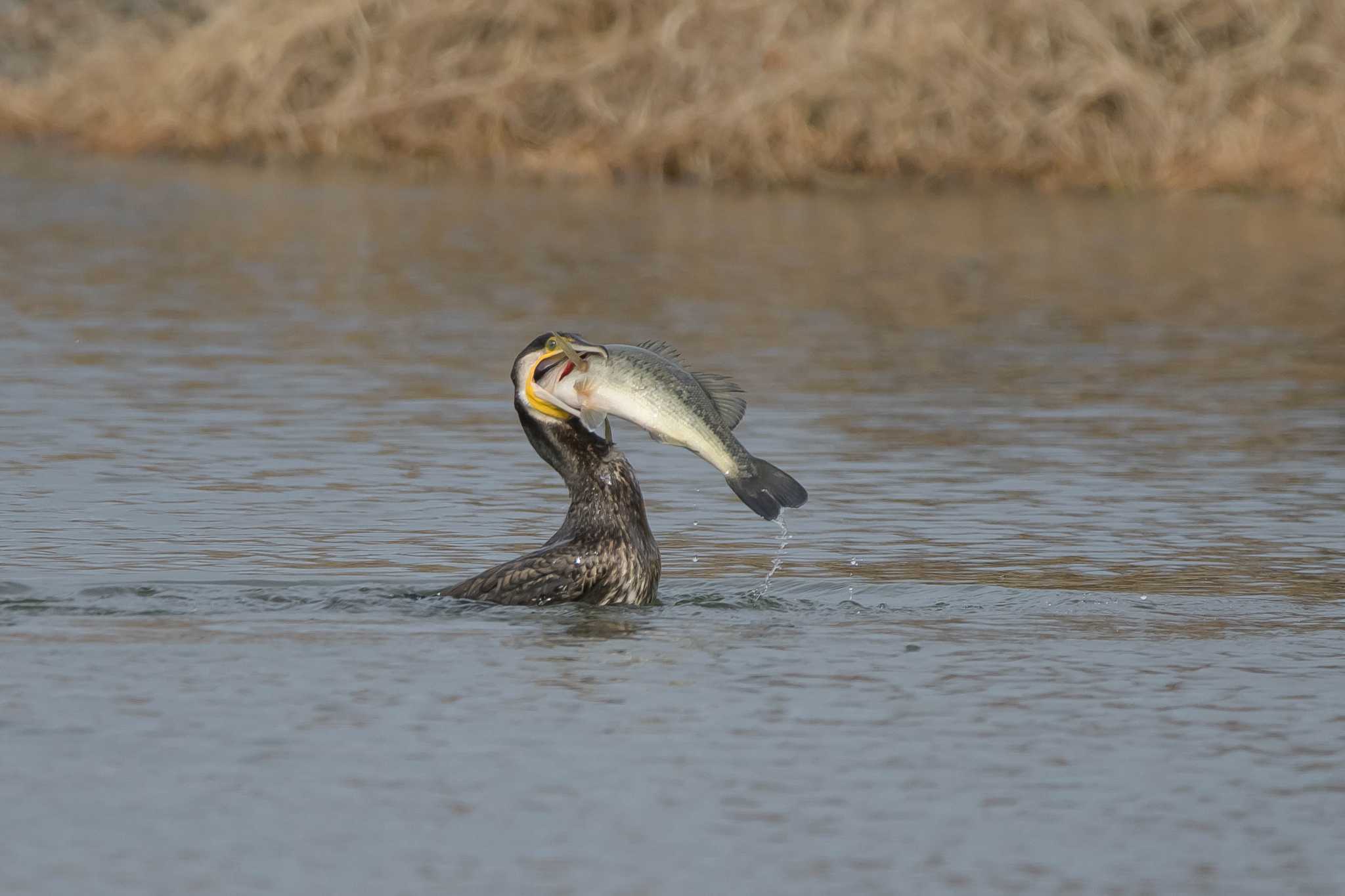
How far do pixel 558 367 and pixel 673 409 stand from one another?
0.48 meters

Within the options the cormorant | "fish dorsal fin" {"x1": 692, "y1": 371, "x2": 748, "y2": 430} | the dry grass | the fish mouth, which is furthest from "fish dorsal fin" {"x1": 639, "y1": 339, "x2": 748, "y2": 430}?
the dry grass

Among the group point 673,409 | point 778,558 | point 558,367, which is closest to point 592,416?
point 558,367

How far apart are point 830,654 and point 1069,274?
12383 mm

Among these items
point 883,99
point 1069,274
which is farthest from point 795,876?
point 883,99

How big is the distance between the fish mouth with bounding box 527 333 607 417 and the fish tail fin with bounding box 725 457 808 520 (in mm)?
526

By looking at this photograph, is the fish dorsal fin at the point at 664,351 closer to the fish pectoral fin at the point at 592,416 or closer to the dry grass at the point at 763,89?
the fish pectoral fin at the point at 592,416

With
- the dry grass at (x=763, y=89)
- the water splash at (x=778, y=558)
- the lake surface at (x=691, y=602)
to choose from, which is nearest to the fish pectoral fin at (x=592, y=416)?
the lake surface at (x=691, y=602)

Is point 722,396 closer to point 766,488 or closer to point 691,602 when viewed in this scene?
point 766,488

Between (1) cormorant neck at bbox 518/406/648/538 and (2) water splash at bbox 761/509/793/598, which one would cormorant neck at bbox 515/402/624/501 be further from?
(2) water splash at bbox 761/509/793/598

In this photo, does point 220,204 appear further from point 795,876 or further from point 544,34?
point 795,876

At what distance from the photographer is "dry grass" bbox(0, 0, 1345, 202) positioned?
26328 millimetres

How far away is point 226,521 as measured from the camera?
938cm

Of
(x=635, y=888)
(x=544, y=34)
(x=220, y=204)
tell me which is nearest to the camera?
(x=635, y=888)

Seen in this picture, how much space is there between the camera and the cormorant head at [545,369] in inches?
295
